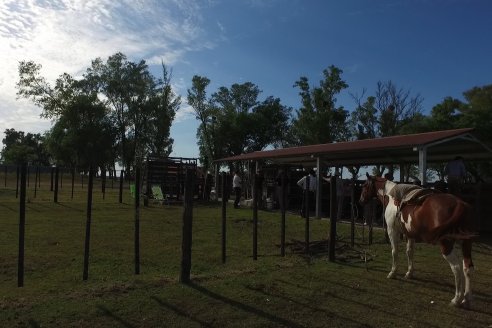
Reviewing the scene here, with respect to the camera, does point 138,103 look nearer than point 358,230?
No

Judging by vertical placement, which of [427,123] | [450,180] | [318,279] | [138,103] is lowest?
[318,279]

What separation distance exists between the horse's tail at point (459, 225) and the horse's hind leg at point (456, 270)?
0.13 m

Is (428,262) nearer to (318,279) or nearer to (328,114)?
(318,279)

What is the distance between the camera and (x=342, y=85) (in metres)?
53.9

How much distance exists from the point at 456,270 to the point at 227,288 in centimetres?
318

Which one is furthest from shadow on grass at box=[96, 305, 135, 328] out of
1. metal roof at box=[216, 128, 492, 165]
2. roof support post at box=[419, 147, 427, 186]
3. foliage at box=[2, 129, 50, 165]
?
foliage at box=[2, 129, 50, 165]

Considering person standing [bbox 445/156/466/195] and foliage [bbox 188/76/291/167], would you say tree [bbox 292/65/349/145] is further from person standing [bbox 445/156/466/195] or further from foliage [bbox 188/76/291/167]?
person standing [bbox 445/156/466/195]

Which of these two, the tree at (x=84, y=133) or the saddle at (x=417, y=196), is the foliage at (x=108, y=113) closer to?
the tree at (x=84, y=133)

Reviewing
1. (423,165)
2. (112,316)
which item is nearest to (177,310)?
(112,316)

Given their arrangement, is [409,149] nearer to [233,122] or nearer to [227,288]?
[227,288]

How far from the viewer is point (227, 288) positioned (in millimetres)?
6832

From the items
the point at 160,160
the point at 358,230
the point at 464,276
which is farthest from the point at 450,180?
the point at 160,160

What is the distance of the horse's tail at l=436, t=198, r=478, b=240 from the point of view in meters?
6.27

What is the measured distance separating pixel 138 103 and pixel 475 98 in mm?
41689
